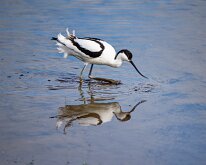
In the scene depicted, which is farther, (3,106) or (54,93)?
(54,93)

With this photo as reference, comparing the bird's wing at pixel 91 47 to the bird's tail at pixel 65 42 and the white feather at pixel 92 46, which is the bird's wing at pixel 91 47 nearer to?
the white feather at pixel 92 46

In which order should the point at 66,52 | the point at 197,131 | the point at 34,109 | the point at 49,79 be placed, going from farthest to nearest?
the point at 66,52
the point at 49,79
the point at 34,109
the point at 197,131

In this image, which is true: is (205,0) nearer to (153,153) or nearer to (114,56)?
(114,56)

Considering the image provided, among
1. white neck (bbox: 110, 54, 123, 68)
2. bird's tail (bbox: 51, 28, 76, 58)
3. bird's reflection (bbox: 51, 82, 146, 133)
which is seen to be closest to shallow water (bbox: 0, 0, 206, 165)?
bird's reflection (bbox: 51, 82, 146, 133)

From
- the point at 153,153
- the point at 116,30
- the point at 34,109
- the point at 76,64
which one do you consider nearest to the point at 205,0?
the point at 116,30

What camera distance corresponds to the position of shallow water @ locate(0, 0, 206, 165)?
21.6 feet

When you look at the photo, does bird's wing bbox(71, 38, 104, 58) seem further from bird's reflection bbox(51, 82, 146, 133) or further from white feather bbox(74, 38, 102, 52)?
bird's reflection bbox(51, 82, 146, 133)

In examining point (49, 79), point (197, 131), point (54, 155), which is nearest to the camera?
point (54, 155)

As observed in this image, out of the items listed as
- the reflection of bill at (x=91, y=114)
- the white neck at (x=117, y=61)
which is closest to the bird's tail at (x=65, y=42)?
the white neck at (x=117, y=61)

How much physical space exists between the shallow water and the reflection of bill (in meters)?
0.02

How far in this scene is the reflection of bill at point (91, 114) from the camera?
25.1ft

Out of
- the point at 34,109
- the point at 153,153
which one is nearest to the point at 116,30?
the point at 34,109

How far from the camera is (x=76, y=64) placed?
11.0m

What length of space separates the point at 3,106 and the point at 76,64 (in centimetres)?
308
